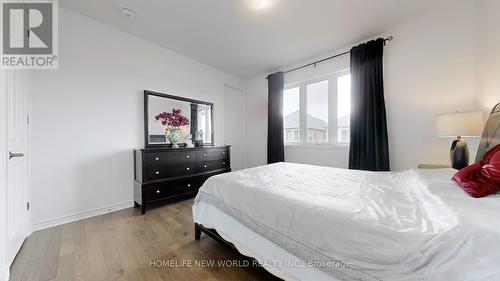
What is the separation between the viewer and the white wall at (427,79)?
2.15 metres

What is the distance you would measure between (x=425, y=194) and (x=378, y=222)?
0.57 metres

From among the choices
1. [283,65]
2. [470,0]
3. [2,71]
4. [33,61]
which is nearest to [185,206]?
[2,71]

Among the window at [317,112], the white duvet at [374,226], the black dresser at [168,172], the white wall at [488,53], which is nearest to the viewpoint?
the white duvet at [374,226]

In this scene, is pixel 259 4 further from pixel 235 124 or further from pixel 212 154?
pixel 235 124

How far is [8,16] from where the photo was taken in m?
1.51

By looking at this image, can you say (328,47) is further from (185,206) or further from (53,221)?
(53,221)

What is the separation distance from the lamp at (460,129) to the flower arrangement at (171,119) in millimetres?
3390

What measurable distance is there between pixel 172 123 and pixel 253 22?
1947 mm

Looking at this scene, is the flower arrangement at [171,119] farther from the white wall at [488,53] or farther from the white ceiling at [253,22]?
the white wall at [488,53]

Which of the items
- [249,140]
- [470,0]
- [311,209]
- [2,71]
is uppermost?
[470,0]

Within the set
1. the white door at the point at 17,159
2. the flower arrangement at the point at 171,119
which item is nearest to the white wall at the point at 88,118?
the white door at the point at 17,159

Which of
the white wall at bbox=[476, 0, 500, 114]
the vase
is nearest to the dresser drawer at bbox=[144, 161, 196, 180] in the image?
the vase

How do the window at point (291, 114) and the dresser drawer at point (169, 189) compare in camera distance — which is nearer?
the dresser drawer at point (169, 189)

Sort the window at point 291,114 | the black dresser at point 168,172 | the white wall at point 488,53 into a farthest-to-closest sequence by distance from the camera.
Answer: the window at point 291,114 → the black dresser at point 168,172 → the white wall at point 488,53
